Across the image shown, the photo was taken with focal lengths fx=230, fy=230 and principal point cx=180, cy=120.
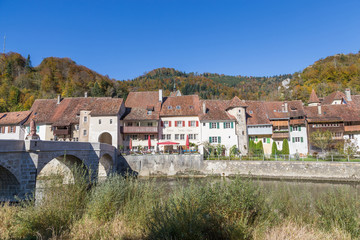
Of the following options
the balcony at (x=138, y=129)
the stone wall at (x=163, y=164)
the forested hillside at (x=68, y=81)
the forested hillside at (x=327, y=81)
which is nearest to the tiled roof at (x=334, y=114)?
the stone wall at (x=163, y=164)

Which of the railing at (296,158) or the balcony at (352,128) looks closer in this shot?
the railing at (296,158)

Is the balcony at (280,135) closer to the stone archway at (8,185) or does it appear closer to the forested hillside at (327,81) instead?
the forested hillside at (327,81)

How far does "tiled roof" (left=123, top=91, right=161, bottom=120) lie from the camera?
35.2m

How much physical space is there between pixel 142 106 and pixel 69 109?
11567mm

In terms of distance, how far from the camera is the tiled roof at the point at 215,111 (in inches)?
1390

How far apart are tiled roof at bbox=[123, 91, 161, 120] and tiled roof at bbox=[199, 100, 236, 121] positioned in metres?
7.37

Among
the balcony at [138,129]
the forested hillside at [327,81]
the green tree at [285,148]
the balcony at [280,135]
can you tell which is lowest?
the green tree at [285,148]

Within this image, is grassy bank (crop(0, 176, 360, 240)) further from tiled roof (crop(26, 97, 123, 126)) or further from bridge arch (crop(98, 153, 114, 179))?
tiled roof (crop(26, 97, 123, 126))

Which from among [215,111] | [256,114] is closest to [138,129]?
[215,111]

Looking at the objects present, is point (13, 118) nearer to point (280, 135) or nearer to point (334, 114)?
point (280, 135)

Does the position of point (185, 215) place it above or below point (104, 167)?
above

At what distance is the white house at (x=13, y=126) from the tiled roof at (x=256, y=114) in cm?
3519

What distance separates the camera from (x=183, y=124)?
36438 mm

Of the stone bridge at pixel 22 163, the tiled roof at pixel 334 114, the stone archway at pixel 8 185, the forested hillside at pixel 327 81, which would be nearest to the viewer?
the stone bridge at pixel 22 163
